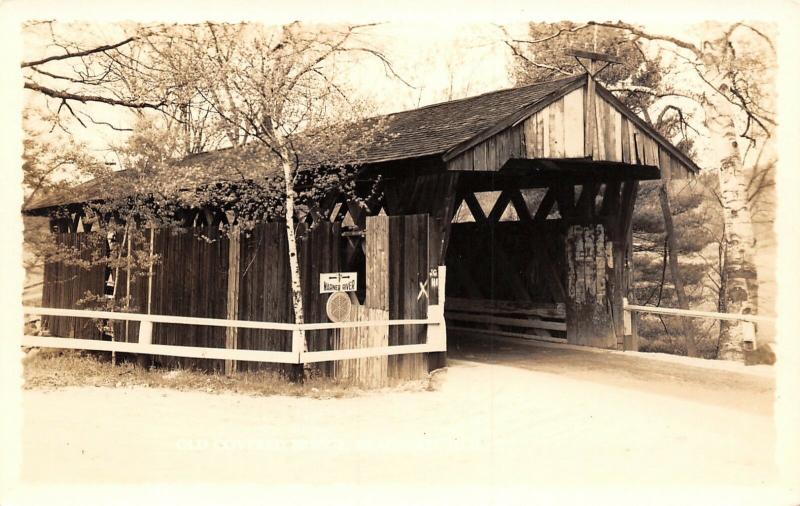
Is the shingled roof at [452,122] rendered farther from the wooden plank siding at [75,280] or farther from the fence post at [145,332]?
the wooden plank siding at [75,280]

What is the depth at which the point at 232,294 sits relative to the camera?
10.9 meters

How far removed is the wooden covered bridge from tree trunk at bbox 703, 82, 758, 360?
94 centimetres

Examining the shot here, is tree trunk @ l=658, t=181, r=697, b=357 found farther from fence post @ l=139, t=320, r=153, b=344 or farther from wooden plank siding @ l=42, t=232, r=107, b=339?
A: wooden plank siding @ l=42, t=232, r=107, b=339

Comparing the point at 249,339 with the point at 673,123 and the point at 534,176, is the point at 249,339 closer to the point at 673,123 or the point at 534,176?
the point at 534,176

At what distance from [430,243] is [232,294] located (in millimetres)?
3175

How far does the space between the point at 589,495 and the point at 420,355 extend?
359cm

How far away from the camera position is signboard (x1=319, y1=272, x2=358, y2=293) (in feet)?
32.8

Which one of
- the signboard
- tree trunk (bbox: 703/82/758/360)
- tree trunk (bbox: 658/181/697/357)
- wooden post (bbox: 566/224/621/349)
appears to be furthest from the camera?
tree trunk (bbox: 658/181/697/357)

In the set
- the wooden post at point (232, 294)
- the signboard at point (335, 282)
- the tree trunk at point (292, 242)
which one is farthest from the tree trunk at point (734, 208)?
the wooden post at point (232, 294)

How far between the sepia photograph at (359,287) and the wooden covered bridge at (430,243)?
0.14 ft

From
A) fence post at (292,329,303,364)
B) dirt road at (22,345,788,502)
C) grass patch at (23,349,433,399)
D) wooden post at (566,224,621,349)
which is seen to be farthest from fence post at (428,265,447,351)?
wooden post at (566,224,621,349)

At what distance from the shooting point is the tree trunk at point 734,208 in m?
11.3

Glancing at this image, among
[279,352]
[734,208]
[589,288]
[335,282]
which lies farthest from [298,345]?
[734,208]

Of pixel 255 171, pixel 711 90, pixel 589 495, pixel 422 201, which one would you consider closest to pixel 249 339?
pixel 255 171
